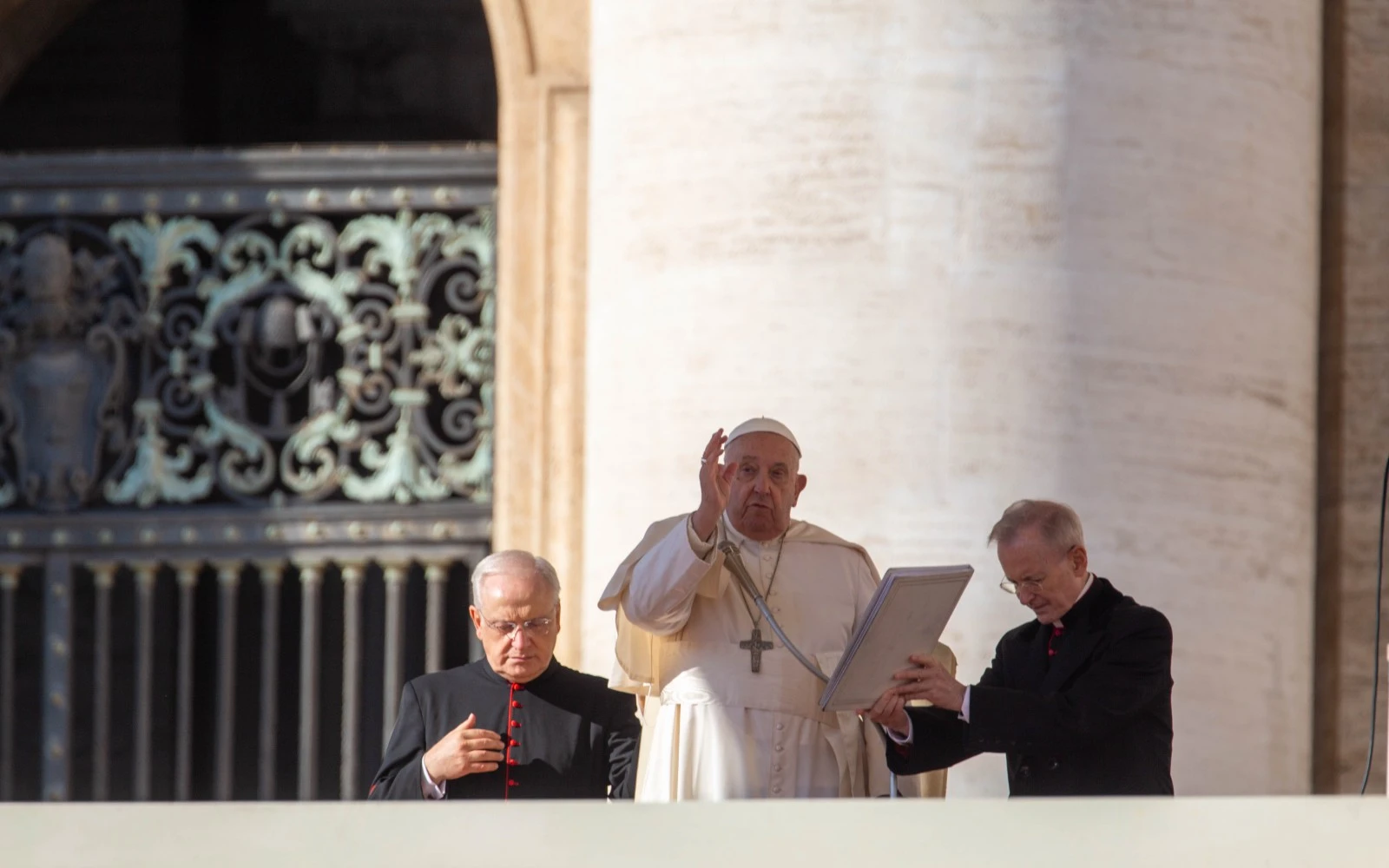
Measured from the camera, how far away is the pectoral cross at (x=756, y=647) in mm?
5121

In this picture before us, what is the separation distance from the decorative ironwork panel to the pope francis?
6.89ft

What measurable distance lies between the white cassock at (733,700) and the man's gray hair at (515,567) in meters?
0.13

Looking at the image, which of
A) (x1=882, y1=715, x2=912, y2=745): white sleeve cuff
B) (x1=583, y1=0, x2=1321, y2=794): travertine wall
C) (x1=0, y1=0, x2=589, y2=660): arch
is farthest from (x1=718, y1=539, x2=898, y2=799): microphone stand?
(x1=0, y1=0, x2=589, y2=660): arch

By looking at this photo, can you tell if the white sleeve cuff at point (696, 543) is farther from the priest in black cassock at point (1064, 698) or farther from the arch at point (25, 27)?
the arch at point (25, 27)

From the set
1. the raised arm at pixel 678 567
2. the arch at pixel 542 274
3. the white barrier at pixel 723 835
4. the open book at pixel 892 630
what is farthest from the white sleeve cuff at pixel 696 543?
the arch at pixel 542 274

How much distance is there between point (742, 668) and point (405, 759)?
647 millimetres

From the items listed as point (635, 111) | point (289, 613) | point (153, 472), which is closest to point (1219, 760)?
point (635, 111)

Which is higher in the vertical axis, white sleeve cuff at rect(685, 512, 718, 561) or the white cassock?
white sleeve cuff at rect(685, 512, 718, 561)

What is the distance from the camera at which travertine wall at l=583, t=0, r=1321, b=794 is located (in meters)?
5.94

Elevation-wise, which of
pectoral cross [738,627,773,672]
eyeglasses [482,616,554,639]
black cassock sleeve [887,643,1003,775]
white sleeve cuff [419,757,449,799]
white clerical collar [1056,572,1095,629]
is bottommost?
white sleeve cuff [419,757,449,799]

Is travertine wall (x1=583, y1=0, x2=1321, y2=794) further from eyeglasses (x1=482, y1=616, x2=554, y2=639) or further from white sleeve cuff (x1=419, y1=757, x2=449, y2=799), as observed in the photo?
white sleeve cuff (x1=419, y1=757, x2=449, y2=799)

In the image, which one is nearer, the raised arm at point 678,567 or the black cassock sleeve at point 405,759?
the raised arm at point 678,567

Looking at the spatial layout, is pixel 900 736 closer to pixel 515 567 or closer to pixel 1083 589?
pixel 1083 589

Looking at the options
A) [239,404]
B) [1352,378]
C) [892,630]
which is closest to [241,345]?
[239,404]
